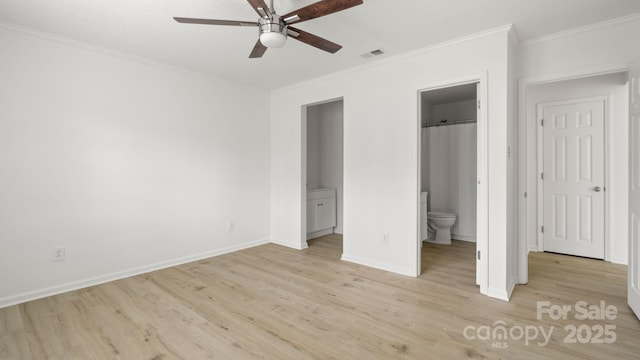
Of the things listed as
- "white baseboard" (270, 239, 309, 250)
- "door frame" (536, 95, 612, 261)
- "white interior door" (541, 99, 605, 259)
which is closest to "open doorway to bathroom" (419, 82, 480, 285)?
"door frame" (536, 95, 612, 261)

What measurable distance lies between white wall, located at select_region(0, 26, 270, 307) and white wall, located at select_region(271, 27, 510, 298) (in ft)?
5.16

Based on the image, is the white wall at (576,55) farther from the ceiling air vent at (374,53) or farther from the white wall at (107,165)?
the white wall at (107,165)

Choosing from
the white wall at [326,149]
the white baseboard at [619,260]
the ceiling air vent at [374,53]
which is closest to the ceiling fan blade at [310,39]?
the ceiling air vent at [374,53]

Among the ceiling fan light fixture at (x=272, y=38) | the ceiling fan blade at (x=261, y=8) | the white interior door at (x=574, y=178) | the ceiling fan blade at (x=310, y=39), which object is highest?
the ceiling fan blade at (x=261, y=8)

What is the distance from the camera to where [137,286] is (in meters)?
3.05

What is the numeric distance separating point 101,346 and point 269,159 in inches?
128

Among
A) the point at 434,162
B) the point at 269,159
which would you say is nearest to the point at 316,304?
the point at 269,159

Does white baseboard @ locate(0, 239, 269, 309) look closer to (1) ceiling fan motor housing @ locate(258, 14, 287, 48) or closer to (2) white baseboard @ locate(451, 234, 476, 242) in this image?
(1) ceiling fan motor housing @ locate(258, 14, 287, 48)

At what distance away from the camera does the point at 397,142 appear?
340 cm

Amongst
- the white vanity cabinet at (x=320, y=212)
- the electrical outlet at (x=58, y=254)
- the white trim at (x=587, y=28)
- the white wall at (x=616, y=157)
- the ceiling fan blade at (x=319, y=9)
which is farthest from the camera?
the white vanity cabinet at (x=320, y=212)

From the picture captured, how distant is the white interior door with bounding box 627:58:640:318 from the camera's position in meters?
2.30

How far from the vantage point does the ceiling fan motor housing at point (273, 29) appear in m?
2.02

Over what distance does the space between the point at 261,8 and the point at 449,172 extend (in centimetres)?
425

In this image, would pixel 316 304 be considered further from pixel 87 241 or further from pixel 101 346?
pixel 87 241
